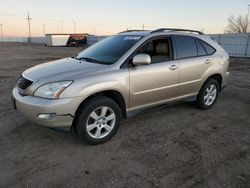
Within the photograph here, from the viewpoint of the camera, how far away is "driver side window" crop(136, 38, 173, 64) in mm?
4086

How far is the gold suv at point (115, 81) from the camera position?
3.18m

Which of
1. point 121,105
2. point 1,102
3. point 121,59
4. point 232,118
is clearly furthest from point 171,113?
point 1,102

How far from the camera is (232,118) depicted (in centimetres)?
482

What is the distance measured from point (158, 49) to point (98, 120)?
5.88ft

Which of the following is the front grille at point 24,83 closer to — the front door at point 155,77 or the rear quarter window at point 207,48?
the front door at point 155,77

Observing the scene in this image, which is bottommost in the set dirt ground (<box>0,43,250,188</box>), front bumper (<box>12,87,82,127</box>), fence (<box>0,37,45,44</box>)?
fence (<box>0,37,45,44</box>)

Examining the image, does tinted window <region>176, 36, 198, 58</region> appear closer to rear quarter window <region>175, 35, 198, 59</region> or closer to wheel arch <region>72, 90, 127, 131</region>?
rear quarter window <region>175, 35, 198, 59</region>

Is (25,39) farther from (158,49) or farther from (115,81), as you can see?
(115,81)

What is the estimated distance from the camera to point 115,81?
352cm

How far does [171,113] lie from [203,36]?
187cm

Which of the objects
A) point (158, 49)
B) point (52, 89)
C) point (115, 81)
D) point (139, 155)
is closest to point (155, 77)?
point (158, 49)

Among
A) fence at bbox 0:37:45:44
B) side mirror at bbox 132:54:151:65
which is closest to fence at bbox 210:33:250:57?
side mirror at bbox 132:54:151:65

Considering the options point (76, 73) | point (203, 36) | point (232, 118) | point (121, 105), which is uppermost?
point (203, 36)

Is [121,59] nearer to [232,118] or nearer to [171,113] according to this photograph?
[171,113]
